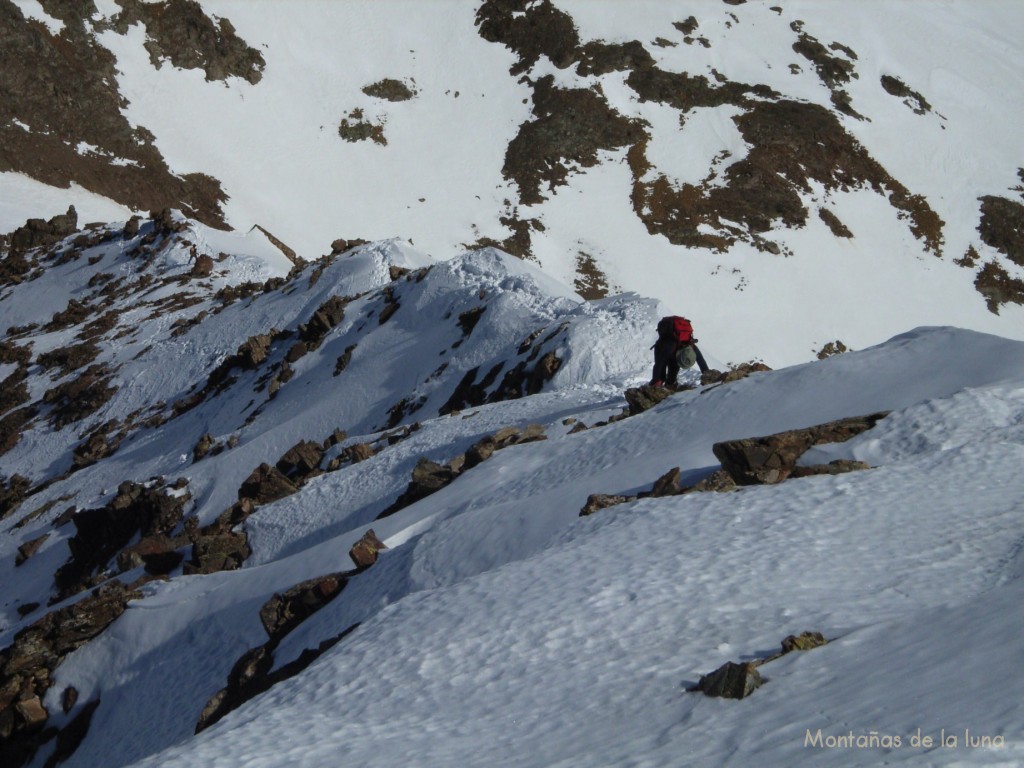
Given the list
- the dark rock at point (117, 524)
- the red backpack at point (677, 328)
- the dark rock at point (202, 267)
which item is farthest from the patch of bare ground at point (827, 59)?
the dark rock at point (117, 524)

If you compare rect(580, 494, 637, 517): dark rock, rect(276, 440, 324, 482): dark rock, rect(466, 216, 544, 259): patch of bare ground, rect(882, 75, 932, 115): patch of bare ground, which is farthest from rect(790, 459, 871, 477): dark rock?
rect(882, 75, 932, 115): patch of bare ground

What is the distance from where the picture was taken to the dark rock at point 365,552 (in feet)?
37.6

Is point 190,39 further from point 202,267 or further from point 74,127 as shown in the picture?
point 202,267

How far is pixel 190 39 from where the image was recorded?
5809 cm

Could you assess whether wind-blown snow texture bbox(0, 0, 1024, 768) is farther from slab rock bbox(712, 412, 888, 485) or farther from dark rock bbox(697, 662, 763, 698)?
slab rock bbox(712, 412, 888, 485)

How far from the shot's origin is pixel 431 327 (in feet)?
76.4

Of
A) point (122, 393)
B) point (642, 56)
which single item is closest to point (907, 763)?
point (122, 393)

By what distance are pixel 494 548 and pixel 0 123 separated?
156 ft

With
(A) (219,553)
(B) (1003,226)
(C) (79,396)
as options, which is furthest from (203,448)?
(B) (1003,226)

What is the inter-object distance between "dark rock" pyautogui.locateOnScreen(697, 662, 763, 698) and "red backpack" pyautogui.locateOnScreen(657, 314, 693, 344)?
9.66m

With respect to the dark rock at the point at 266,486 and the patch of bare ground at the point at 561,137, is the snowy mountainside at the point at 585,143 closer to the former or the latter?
the patch of bare ground at the point at 561,137

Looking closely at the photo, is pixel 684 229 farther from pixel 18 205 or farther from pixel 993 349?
pixel 993 349

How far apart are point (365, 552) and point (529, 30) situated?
62.4 meters

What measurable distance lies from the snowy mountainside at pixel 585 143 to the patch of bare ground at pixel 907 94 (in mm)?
254
